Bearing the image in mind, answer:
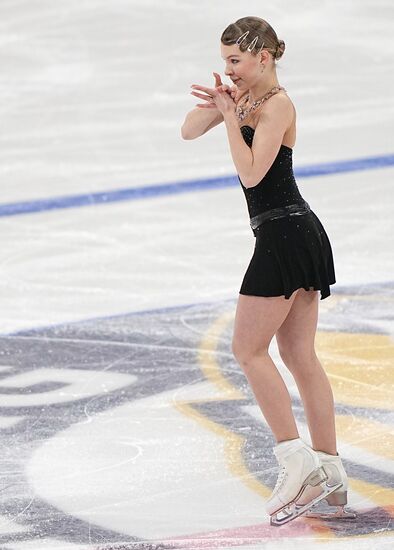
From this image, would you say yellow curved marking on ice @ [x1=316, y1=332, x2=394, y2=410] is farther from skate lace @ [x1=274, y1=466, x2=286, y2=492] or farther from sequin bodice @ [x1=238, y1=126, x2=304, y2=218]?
sequin bodice @ [x1=238, y1=126, x2=304, y2=218]

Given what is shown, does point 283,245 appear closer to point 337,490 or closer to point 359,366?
point 337,490

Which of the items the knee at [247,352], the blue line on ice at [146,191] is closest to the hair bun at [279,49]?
the knee at [247,352]

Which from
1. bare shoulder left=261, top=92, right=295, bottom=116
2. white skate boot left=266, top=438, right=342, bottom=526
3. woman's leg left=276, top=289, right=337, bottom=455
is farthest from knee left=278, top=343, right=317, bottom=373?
bare shoulder left=261, top=92, right=295, bottom=116

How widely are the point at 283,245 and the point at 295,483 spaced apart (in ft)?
2.20

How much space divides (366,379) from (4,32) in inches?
248

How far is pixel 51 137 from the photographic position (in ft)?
28.6

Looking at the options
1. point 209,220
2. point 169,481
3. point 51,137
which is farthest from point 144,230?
point 169,481

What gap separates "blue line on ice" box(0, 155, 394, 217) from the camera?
764 centimetres

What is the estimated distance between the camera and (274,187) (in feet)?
11.5

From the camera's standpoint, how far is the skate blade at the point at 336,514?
357cm

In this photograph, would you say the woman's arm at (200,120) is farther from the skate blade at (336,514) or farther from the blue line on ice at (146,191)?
the blue line on ice at (146,191)

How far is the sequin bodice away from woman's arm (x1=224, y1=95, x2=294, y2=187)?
0.07 m

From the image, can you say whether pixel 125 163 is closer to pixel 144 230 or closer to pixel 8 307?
pixel 144 230

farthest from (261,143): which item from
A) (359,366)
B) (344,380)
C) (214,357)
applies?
(214,357)
